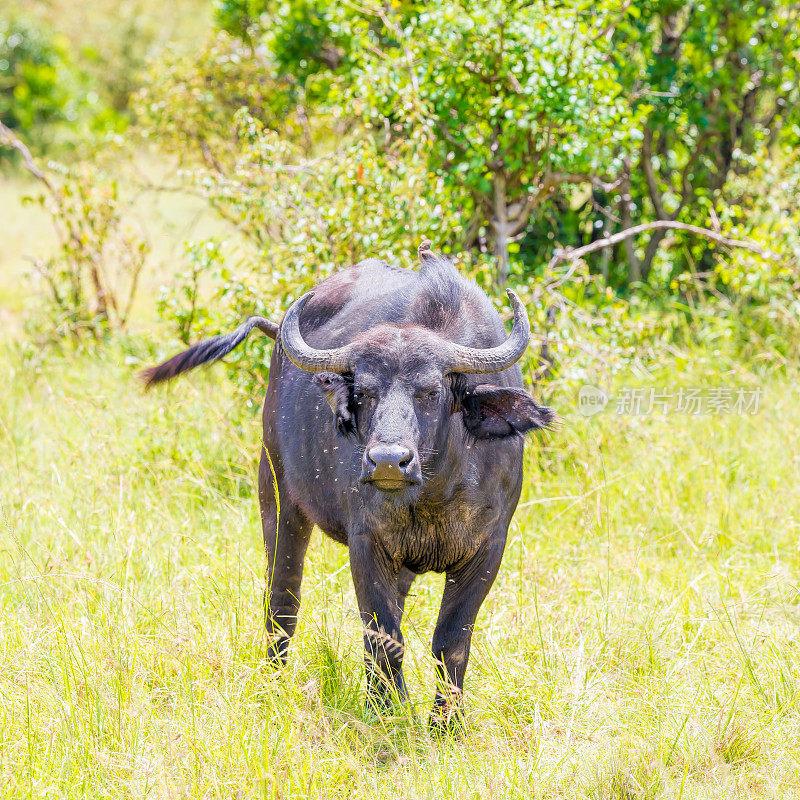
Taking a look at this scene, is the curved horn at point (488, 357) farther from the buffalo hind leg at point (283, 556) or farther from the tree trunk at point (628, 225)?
the tree trunk at point (628, 225)

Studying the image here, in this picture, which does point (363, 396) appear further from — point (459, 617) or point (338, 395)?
point (459, 617)

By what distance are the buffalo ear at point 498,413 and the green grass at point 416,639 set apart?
2.10ft

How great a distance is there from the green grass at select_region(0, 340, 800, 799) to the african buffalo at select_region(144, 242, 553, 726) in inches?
9.0

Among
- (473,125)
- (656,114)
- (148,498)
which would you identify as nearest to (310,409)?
(148,498)

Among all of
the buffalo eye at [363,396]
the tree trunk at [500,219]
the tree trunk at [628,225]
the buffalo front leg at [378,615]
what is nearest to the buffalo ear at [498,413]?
the buffalo eye at [363,396]

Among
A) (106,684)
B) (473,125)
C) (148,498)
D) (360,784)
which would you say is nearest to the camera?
(360,784)

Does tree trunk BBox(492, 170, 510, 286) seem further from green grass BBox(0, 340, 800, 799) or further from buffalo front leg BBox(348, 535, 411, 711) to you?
buffalo front leg BBox(348, 535, 411, 711)

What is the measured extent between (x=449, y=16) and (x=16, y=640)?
4.09 metres

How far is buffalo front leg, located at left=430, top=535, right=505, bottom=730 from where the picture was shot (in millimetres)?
3422

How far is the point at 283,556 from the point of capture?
405 cm

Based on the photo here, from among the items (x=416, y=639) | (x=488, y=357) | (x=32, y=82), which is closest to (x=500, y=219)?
(x=416, y=639)

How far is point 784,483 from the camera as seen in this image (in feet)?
17.1

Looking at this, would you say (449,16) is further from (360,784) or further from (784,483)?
(360,784)

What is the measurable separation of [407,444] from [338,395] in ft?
1.41
